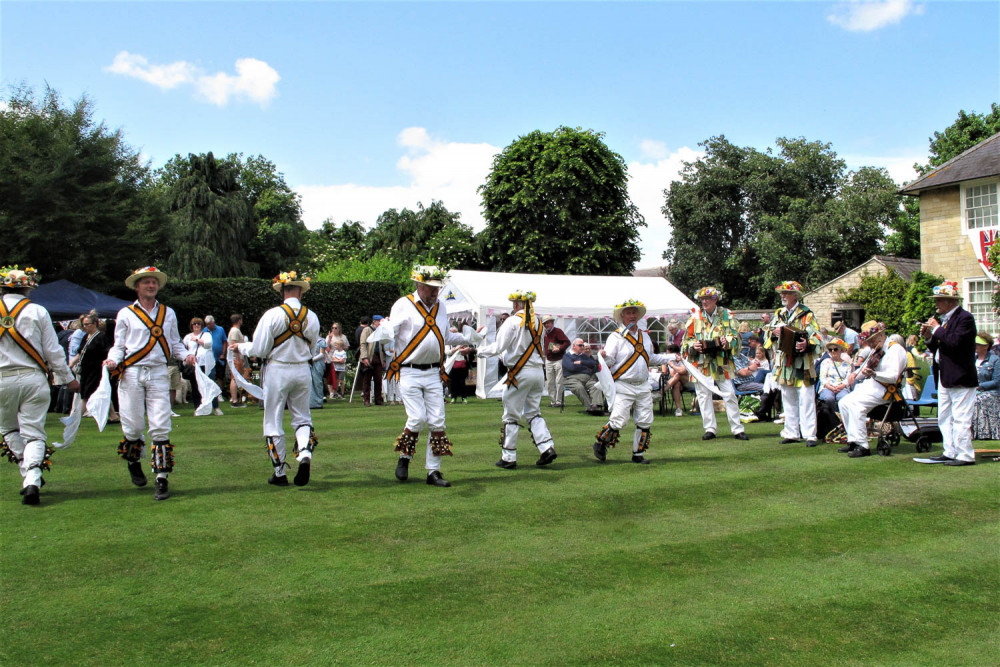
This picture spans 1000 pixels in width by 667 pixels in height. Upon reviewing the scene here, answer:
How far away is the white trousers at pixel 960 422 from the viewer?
8.77 m

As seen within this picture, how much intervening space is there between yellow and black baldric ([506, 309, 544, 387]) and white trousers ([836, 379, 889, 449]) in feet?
13.1

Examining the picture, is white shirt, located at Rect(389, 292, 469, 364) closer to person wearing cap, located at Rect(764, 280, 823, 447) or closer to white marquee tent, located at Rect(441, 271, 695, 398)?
person wearing cap, located at Rect(764, 280, 823, 447)

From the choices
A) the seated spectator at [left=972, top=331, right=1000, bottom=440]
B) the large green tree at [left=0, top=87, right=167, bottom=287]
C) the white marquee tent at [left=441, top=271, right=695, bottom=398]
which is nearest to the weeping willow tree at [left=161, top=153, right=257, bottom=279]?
the large green tree at [left=0, top=87, right=167, bottom=287]

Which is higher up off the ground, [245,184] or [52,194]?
[245,184]

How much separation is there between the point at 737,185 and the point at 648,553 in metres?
49.6

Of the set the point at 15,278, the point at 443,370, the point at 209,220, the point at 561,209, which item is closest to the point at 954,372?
the point at 443,370

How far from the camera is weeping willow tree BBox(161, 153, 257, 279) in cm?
4484

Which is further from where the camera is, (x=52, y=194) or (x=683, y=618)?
(x=52, y=194)

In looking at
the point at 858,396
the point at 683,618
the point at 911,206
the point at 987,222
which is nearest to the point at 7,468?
the point at 683,618

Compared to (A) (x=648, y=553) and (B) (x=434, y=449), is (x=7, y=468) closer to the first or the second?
(B) (x=434, y=449)

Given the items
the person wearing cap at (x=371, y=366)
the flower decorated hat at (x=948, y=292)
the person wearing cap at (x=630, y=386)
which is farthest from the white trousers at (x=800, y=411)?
the person wearing cap at (x=371, y=366)

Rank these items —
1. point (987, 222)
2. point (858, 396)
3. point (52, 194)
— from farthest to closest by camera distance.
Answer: point (987, 222), point (52, 194), point (858, 396)

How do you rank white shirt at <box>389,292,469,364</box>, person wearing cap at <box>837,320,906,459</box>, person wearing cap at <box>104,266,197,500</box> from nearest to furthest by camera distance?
1. person wearing cap at <box>104,266,197,500</box>
2. white shirt at <box>389,292,469,364</box>
3. person wearing cap at <box>837,320,906,459</box>

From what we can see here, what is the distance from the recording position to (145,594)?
4.69 metres
